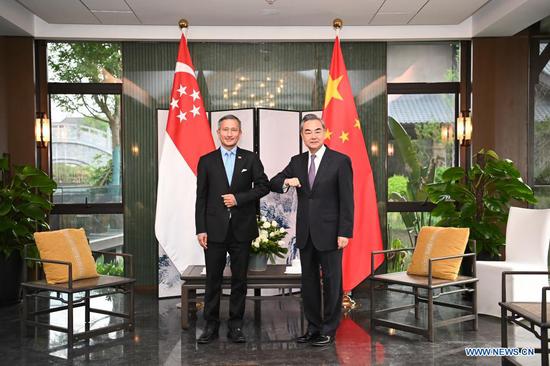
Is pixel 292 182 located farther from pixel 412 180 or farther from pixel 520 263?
pixel 412 180

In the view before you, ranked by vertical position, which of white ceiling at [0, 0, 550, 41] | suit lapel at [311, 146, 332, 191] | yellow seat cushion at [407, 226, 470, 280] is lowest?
yellow seat cushion at [407, 226, 470, 280]

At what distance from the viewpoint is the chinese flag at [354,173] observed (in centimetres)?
661

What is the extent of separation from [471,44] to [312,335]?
4473 mm

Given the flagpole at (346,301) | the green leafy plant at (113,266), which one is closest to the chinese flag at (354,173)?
the flagpole at (346,301)

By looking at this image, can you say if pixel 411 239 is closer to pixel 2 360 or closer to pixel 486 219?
pixel 486 219

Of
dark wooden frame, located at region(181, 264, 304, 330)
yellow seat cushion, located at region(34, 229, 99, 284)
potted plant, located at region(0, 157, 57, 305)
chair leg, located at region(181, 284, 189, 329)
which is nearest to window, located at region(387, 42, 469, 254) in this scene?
dark wooden frame, located at region(181, 264, 304, 330)

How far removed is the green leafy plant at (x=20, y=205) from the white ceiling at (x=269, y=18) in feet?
5.49

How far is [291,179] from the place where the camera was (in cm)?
497

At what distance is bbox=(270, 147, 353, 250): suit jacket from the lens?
4984 mm

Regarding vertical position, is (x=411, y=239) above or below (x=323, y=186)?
below

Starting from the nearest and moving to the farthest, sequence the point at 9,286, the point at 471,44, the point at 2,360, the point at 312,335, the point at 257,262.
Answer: the point at 2,360
the point at 312,335
the point at 257,262
the point at 9,286
the point at 471,44

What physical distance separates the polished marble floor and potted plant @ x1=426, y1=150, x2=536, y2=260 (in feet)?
3.09

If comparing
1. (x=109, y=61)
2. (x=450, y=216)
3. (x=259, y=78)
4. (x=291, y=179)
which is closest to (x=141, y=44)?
(x=109, y=61)

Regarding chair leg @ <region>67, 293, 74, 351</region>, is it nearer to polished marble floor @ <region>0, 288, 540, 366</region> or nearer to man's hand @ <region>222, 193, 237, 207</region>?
polished marble floor @ <region>0, 288, 540, 366</region>
